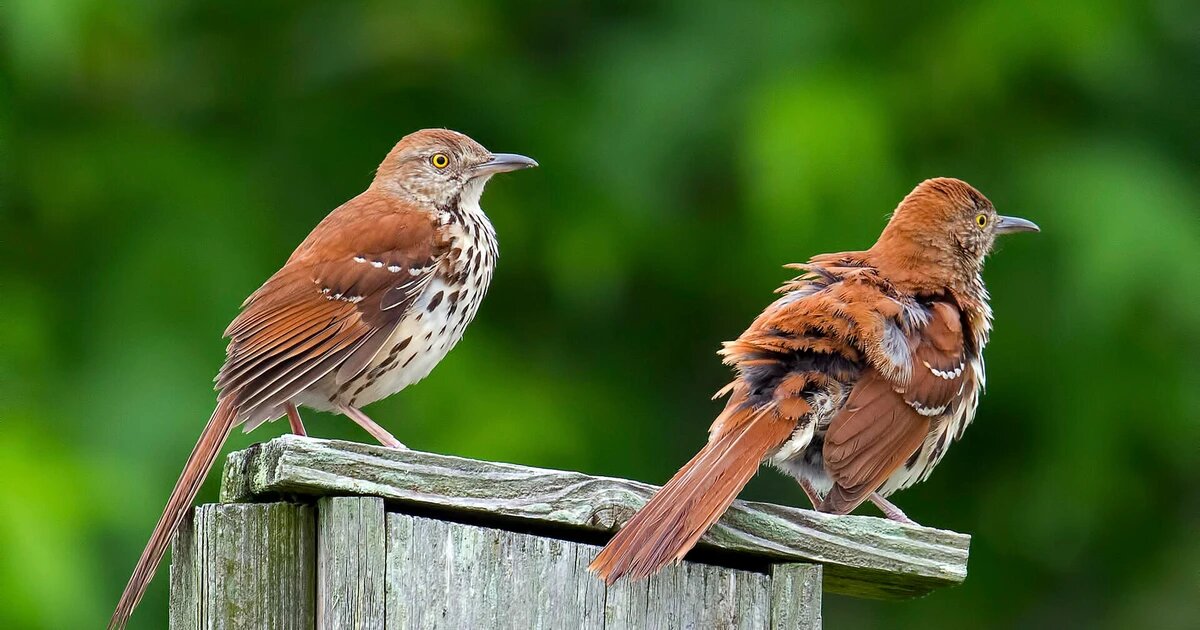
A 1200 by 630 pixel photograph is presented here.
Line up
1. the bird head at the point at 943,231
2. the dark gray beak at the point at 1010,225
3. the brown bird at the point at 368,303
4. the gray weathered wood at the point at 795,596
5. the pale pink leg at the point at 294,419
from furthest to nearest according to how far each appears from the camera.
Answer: the dark gray beak at the point at 1010,225, the bird head at the point at 943,231, the pale pink leg at the point at 294,419, the brown bird at the point at 368,303, the gray weathered wood at the point at 795,596

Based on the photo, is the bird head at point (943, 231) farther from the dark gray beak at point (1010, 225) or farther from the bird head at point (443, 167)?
the bird head at point (443, 167)

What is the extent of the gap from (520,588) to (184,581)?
2.08ft

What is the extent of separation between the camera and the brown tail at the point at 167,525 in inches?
125

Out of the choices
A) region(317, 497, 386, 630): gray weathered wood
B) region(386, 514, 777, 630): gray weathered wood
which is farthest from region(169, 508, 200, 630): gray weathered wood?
region(386, 514, 777, 630): gray weathered wood

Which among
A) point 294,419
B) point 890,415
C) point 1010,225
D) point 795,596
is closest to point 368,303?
point 294,419

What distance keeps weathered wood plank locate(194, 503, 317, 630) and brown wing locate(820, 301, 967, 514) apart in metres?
1.34

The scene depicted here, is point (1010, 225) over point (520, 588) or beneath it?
over

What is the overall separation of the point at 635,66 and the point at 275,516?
489 centimetres

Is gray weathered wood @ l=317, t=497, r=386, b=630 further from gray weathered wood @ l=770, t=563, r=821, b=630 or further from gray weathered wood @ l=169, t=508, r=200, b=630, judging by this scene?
gray weathered wood @ l=770, t=563, r=821, b=630

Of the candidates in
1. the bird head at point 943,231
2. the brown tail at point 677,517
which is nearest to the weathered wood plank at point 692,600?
the brown tail at point 677,517

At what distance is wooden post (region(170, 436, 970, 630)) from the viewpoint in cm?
311

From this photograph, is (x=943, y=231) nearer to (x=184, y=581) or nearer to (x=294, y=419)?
(x=294, y=419)

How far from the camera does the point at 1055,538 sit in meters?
8.00

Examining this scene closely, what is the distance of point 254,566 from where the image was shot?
3.12 metres
